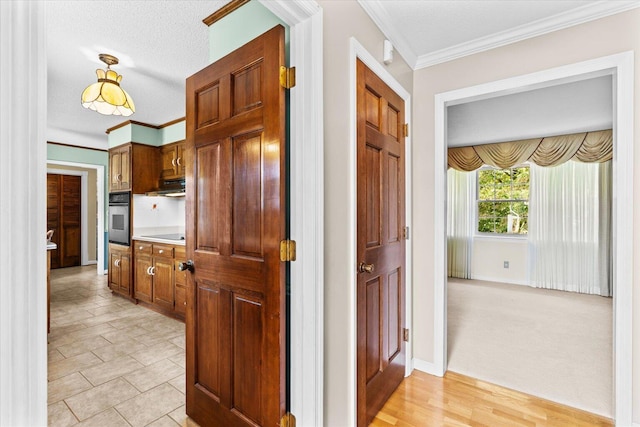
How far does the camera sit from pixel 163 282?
3.77 m

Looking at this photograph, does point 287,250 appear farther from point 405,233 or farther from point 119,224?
point 119,224

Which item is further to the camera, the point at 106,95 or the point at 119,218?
the point at 119,218

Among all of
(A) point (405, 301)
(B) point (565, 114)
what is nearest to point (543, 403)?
(A) point (405, 301)

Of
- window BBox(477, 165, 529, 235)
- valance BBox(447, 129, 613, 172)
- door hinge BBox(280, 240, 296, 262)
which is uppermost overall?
valance BBox(447, 129, 613, 172)

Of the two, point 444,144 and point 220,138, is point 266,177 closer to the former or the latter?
point 220,138

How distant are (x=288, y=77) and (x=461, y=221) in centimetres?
515

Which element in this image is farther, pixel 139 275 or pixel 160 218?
pixel 160 218

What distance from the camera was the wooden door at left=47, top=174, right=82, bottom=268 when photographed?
22.4ft

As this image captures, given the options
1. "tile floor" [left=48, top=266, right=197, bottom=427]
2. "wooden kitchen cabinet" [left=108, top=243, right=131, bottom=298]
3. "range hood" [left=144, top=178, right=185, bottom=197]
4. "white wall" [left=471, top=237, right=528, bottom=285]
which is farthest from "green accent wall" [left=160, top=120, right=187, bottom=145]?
"white wall" [left=471, top=237, right=528, bottom=285]

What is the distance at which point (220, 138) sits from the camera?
1.64 m

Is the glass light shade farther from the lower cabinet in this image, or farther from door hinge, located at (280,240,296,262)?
door hinge, located at (280,240,296,262)

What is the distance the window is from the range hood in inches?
201

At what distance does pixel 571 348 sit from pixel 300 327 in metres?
2.91

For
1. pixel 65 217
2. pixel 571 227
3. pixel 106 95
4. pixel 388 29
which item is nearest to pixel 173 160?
pixel 106 95
